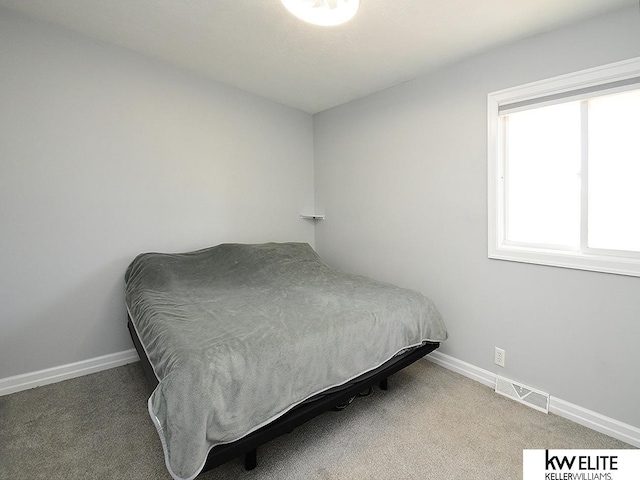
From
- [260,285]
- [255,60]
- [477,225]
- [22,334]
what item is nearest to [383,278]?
[477,225]

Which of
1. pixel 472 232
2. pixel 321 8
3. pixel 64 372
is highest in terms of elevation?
pixel 321 8

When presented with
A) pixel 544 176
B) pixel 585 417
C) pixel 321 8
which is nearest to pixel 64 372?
pixel 321 8

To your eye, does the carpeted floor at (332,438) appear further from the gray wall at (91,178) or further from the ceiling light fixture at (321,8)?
the ceiling light fixture at (321,8)

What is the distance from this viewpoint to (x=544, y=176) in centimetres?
206

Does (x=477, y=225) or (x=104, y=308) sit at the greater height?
(x=477, y=225)

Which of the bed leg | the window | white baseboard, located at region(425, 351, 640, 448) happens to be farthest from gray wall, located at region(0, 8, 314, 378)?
white baseboard, located at region(425, 351, 640, 448)

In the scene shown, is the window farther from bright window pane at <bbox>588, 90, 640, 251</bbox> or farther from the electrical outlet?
the electrical outlet

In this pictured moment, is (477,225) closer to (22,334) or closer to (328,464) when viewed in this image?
(328,464)

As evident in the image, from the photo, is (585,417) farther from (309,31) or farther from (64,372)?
(64,372)

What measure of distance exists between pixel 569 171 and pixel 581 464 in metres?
1.66

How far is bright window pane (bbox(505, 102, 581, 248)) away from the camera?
6.34ft

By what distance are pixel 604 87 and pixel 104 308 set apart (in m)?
3.70

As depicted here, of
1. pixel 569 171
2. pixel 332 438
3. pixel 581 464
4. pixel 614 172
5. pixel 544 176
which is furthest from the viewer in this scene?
pixel 544 176

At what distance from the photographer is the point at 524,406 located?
6.43ft
